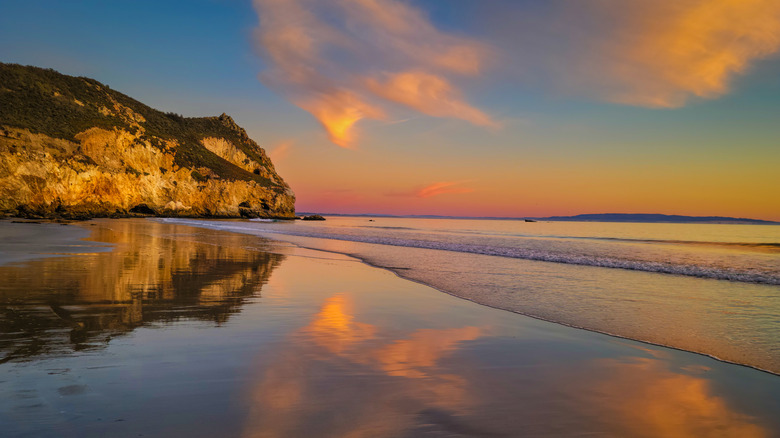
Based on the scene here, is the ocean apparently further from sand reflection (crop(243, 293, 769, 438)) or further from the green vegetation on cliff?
the green vegetation on cliff

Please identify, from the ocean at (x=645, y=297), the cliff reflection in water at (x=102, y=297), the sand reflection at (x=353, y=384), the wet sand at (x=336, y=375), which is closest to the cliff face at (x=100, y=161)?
the cliff reflection in water at (x=102, y=297)

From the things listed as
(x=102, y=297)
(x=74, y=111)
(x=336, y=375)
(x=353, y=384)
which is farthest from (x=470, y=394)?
(x=74, y=111)

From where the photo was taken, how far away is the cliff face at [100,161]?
57.4 meters

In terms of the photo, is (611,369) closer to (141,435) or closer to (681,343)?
(681,343)

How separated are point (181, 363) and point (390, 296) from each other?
17.8ft

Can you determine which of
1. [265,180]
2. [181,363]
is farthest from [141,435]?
[265,180]

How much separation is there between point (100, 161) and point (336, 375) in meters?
88.6

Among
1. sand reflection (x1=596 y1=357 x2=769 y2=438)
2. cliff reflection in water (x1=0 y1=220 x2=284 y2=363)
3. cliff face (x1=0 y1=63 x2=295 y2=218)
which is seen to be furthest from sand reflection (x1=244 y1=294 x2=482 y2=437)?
cliff face (x1=0 y1=63 x2=295 y2=218)

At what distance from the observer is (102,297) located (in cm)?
762

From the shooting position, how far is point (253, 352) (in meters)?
4.73

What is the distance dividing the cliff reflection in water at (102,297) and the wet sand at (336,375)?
47mm

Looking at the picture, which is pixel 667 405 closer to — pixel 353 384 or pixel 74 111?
pixel 353 384

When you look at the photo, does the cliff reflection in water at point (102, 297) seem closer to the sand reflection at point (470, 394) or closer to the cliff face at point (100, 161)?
the sand reflection at point (470, 394)

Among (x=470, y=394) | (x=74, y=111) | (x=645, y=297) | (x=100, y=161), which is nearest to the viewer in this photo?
(x=470, y=394)
